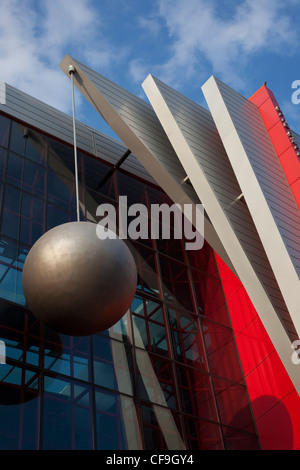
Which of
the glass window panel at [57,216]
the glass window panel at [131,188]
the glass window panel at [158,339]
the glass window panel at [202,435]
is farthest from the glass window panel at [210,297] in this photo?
the glass window panel at [57,216]

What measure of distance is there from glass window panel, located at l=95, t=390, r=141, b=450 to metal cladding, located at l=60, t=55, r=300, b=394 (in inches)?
128

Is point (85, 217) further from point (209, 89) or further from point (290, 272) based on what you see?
point (290, 272)

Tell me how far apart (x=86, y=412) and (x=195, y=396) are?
311 centimetres

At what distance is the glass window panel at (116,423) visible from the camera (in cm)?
1116

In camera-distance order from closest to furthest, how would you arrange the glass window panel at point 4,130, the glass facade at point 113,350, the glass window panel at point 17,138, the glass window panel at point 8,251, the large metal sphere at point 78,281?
the large metal sphere at point 78,281 → the glass facade at point 113,350 → the glass window panel at point 8,251 → the glass window panel at point 4,130 → the glass window panel at point 17,138

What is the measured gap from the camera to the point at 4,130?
16.0 meters

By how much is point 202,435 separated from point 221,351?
260 cm

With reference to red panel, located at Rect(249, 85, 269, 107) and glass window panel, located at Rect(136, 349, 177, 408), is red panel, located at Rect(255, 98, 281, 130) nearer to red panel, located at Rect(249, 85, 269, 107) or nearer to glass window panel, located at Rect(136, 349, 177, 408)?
red panel, located at Rect(249, 85, 269, 107)

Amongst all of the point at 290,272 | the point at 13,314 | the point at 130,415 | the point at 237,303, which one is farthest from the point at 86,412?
the point at 237,303

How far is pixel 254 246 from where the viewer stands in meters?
12.6

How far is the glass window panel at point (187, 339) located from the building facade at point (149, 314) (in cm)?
3

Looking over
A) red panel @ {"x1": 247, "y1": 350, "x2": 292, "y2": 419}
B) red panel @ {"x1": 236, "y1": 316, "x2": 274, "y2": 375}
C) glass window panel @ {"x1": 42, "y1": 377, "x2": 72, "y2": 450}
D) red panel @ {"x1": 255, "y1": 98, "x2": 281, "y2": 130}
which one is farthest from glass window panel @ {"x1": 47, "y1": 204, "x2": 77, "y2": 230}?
red panel @ {"x1": 247, "y1": 350, "x2": 292, "y2": 419}

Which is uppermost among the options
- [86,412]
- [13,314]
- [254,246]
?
[254,246]

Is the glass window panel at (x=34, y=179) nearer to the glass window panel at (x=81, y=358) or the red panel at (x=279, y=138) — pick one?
the glass window panel at (x=81, y=358)
